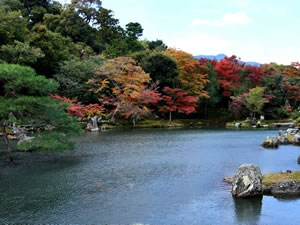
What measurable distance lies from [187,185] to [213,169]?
2.65 meters

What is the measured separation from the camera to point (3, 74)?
44.2ft

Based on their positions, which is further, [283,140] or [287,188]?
[283,140]

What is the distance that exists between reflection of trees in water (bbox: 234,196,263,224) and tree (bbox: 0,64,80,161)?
8.33m

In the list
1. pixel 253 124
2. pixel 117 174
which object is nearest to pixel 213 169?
pixel 117 174

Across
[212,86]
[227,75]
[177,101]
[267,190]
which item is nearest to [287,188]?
[267,190]

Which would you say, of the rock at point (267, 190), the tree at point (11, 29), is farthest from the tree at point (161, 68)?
the rock at point (267, 190)

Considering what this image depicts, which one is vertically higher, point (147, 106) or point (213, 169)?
point (147, 106)

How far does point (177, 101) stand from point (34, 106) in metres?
21.2

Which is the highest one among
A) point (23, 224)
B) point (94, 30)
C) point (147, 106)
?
point (94, 30)

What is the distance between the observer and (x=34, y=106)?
14586 mm

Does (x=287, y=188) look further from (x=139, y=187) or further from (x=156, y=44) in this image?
(x=156, y=44)

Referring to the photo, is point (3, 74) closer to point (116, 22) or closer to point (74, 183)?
point (74, 183)

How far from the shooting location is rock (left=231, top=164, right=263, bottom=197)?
9.80m

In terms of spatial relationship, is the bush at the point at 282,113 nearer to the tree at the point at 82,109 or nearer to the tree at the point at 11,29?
the tree at the point at 82,109
